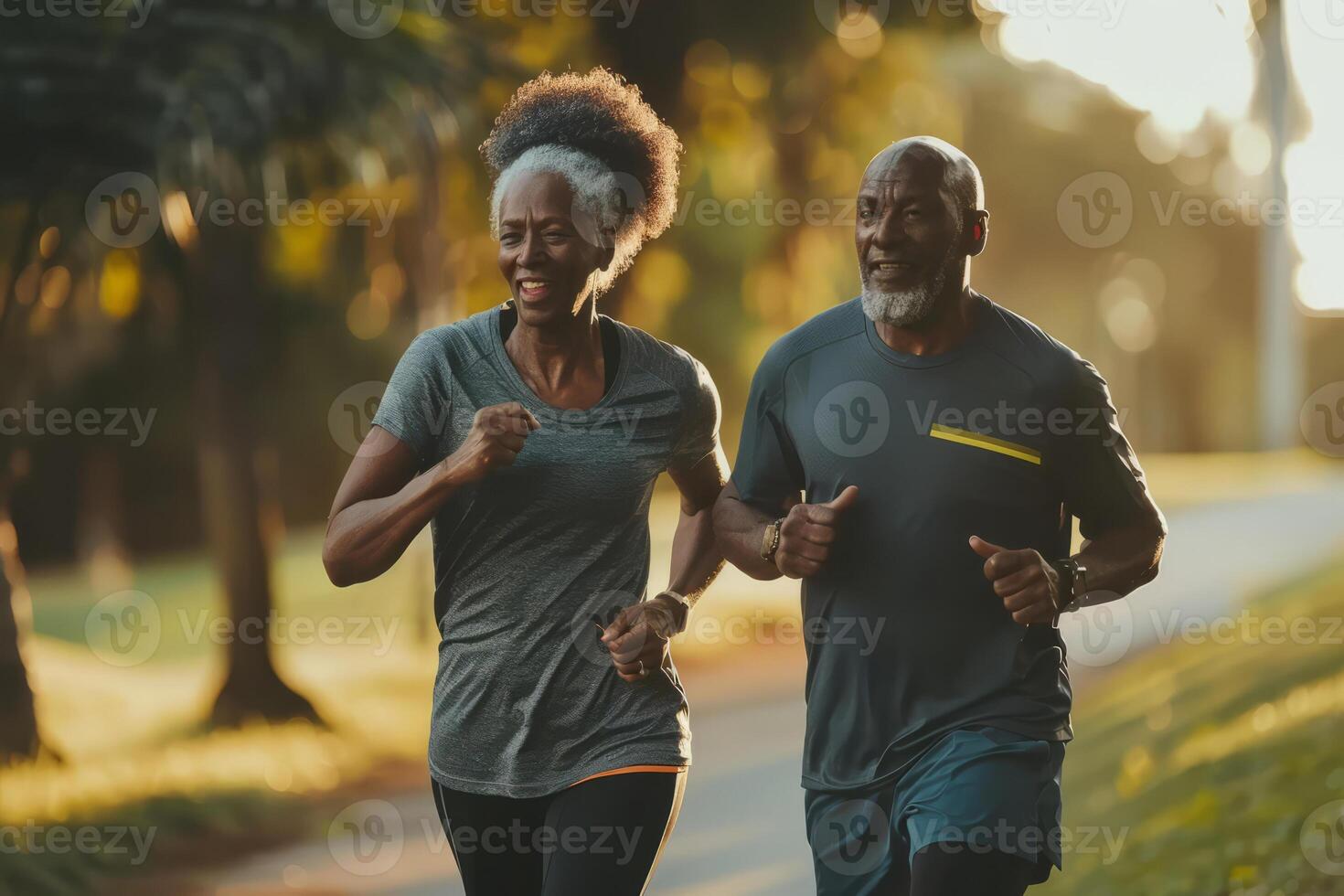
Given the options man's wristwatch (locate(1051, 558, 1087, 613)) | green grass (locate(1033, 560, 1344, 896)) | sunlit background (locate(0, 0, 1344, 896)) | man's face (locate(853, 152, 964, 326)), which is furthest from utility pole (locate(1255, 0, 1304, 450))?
man's wristwatch (locate(1051, 558, 1087, 613))

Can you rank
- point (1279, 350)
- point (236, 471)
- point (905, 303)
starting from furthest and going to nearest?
point (1279, 350) → point (236, 471) → point (905, 303)

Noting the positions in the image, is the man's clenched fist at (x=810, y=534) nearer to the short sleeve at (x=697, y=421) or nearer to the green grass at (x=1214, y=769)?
the short sleeve at (x=697, y=421)

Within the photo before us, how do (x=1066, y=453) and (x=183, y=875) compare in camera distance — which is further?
(x=183, y=875)

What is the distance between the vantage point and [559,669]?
3611mm

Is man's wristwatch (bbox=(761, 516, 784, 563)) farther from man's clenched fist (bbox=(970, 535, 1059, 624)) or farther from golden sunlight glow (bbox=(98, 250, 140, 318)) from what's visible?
golden sunlight glow (bbox=(98, 250, 140, 318))

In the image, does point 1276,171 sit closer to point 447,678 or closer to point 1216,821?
point 1216,821

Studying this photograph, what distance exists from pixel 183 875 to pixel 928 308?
596 centimetres

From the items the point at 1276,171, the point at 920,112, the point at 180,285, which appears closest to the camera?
the point at 180,285

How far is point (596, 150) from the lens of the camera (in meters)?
3.81

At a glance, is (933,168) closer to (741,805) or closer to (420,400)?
(420,400)

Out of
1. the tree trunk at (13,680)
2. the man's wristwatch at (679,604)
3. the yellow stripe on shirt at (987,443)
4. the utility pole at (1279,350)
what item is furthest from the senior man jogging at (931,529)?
the utility pole at (1279,350)

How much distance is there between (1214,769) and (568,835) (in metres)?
5.45

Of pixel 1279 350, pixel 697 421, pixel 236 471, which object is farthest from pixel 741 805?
pixel 1279 350

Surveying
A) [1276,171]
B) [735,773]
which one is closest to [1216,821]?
[735,773]
